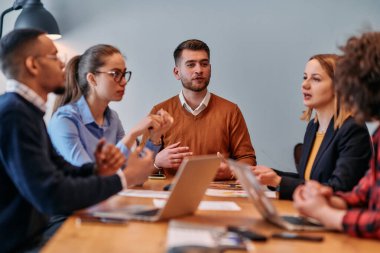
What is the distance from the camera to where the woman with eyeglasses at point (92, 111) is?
2.71 m

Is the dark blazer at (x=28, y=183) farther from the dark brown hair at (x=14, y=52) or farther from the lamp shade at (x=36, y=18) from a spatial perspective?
the lamp shade at (x=36, y=18)

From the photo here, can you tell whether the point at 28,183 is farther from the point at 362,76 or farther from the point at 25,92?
the point at 362,76

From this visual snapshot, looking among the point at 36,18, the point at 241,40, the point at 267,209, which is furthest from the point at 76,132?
the point at 241,40

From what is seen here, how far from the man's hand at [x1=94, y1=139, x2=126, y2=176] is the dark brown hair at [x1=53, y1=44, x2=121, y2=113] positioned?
932 millimetres

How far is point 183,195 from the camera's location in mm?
1728

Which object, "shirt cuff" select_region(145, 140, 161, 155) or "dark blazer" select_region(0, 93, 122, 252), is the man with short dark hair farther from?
"shirt cuff" select_region(145, 140, 161, 155)

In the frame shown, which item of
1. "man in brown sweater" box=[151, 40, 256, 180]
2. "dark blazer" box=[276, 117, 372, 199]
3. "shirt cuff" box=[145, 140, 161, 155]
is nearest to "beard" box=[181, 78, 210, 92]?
"man in brown sweater" box=[151, 40, 256, 180]

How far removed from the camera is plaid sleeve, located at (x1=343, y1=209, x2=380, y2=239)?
1.49 meters

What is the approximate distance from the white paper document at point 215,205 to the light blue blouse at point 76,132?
700 millimetres

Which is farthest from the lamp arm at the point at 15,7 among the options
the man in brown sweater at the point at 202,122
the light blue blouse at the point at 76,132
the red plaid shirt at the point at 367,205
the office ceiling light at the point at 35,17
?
the red plaid shirt at the point at 367,205

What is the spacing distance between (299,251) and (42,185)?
0.72 meters

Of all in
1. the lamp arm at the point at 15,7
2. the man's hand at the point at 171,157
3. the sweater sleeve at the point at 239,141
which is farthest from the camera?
the lamp arm at the point at 15,7

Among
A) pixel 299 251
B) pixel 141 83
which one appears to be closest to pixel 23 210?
pixel 299 251

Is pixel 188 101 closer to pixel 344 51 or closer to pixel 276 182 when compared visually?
pixel 276 182
